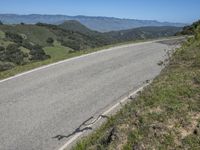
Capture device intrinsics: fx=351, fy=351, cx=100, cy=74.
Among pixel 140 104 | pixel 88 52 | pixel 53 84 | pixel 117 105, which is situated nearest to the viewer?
pixel 140 104

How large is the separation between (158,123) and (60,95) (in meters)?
4.71

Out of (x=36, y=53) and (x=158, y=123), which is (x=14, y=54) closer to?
(x=36, y=53)

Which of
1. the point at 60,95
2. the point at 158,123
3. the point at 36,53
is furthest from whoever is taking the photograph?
the point at 36,53

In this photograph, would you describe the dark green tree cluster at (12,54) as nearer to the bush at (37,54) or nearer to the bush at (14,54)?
the bush at (14,54)

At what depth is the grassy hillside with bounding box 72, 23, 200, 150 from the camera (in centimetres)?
583

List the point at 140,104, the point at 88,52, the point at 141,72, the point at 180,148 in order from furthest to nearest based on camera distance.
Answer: the point at 88,52 < the point at 141,72 < the point at 140,104 < the point at 180,148

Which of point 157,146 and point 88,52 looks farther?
point 88,52

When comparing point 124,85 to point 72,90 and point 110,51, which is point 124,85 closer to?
point 72,90

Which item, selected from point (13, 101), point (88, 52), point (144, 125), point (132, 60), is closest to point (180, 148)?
point (144, 125)

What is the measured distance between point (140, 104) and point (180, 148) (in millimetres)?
2219

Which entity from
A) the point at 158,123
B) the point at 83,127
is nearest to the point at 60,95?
the point at 83,127

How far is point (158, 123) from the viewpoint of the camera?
6.38 metres

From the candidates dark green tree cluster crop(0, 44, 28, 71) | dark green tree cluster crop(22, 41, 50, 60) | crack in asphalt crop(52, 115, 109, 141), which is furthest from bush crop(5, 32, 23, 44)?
crack in asphalt crop(52, 115, 109, 141)

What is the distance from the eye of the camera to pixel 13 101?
9914 mm
